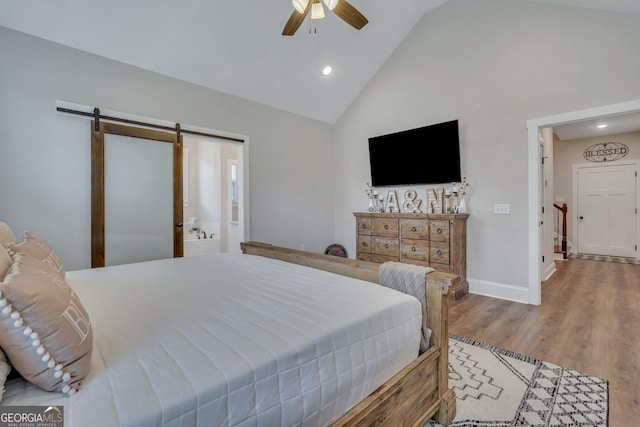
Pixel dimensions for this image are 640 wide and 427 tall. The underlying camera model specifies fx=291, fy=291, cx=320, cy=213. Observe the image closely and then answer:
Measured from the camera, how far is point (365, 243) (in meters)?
4.54

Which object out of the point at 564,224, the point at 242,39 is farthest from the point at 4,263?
the point at 564,224

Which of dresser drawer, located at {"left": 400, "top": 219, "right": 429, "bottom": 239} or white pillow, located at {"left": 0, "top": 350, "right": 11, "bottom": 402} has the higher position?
dresser drawer, located at {"left": 400, "top": 219, "right": 429, "bottom": 239}

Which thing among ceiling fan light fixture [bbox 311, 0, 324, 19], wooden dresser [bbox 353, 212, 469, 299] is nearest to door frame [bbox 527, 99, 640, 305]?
wooden dresser [bbox 353, 212, 469, 299]

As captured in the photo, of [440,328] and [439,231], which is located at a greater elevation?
[439,231]

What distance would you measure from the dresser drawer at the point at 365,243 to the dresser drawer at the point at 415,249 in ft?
1.76

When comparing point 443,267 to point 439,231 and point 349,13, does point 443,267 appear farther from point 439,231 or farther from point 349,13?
point 349,13

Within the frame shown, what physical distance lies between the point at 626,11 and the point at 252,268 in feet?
13.7

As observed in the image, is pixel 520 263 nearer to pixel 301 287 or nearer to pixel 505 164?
pixel 505 164

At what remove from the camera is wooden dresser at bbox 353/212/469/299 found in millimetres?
3621

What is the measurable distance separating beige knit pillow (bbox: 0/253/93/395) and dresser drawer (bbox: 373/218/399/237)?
3.73 metres

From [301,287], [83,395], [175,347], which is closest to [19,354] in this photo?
[83,395]

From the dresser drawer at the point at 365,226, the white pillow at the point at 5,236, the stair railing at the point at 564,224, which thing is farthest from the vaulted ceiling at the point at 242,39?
the stair railing at the point at 564,224

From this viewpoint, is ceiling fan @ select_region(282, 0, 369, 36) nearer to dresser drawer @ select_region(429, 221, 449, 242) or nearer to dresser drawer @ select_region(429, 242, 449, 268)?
dresser drawer @ select_region(429, 221, 449, 242)

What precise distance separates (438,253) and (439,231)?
279mm
